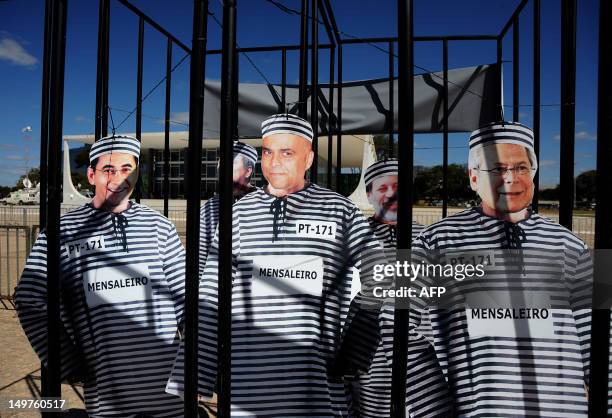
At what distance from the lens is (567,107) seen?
1.58m

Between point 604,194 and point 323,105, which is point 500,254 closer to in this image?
point 604,194

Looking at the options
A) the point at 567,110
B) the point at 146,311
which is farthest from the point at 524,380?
the point at 146,311

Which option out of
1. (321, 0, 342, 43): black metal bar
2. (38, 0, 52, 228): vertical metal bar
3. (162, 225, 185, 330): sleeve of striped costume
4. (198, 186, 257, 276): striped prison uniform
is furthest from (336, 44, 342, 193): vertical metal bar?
(38, 0, 52, 228): vertical metal bar

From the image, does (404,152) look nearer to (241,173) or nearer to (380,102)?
(241,173)

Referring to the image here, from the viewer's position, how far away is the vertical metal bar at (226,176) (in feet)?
4.40

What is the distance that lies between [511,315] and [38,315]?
6.90ft

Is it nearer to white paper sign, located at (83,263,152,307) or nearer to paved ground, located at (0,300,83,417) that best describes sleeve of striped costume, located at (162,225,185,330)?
white paper sign, located at (83,263,152,307)

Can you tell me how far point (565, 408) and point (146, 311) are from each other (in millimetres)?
1821

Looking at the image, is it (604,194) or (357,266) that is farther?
(357,266)

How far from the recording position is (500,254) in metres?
1.62

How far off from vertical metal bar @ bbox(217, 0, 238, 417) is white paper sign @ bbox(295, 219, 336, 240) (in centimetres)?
44

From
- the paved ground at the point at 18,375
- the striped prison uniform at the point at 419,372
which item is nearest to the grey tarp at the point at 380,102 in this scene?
the striped prison uniform at the point at 419,372

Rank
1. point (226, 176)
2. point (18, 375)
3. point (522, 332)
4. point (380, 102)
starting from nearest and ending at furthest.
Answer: point (226, 176) < point (522, 332) < point (380, 102) < point (18, 375)

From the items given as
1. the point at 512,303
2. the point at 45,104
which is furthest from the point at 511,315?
the point at 45,104
